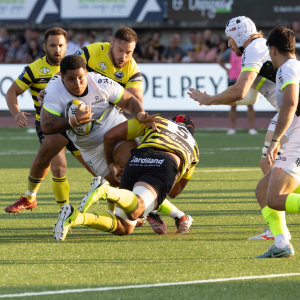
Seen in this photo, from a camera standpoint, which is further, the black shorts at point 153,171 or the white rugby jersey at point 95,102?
the white rugby jersey at point 95,102

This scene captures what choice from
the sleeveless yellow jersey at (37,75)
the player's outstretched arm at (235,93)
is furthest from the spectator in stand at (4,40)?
the player's outstretched arm at (235,93)

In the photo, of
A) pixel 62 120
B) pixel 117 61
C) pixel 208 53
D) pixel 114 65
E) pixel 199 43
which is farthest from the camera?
pixel 199 43

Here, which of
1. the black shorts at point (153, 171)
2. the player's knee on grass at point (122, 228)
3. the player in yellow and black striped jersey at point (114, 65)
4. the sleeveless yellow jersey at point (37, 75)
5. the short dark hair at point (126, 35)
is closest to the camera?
the black shorts at point (153, 171)

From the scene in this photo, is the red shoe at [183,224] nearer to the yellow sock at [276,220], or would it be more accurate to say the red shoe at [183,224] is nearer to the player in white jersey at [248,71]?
the player in white jersey at [248,71]

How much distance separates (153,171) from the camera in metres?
4.79

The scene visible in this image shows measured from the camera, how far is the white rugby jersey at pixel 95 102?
5301mm

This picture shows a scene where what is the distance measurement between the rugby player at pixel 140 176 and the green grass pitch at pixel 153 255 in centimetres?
28

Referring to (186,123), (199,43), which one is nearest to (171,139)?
(186,123)

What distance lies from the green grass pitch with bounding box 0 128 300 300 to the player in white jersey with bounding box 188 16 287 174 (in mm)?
926

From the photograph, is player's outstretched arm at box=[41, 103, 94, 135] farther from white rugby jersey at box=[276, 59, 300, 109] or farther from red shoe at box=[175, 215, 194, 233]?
white rugby jersey at box=[276, 59, 300, 109]

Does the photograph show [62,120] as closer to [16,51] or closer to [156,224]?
[156,224]

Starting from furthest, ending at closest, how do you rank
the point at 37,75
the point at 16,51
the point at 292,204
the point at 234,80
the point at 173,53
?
the point at 16,51
the point at 173,53
the point at 234,80
the point at 37,75
the point at 292,204

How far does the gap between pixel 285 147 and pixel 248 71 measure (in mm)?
1003

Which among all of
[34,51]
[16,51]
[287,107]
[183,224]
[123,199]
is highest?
[287,107]
